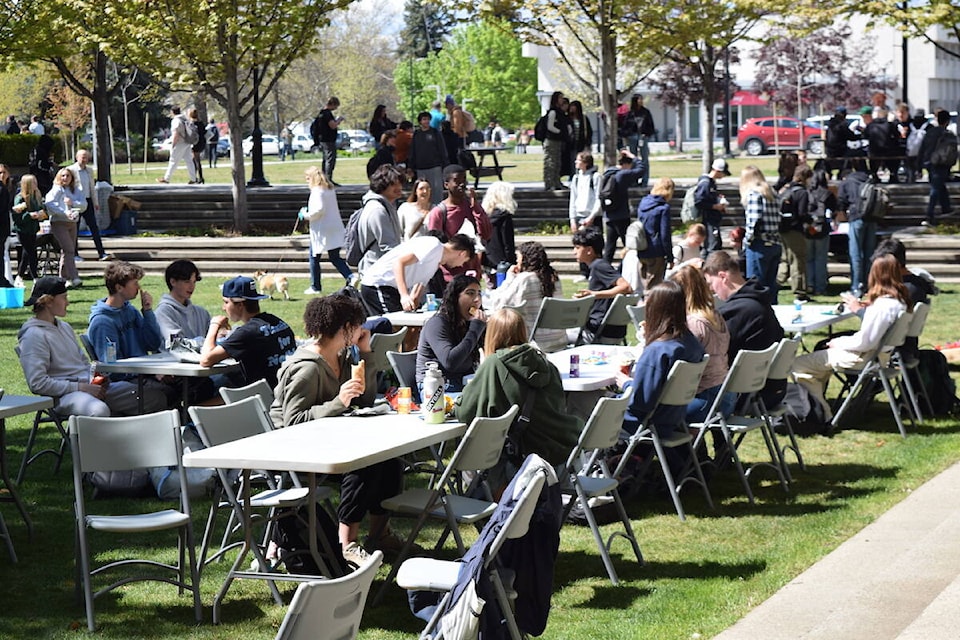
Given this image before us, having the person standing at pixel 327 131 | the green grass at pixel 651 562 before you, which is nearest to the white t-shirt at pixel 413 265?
the green grass at pixel 651 562

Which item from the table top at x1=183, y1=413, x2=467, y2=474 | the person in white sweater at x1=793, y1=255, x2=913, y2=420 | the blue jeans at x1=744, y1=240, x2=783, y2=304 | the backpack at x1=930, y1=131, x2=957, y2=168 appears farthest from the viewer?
the backpack at x1=930, y1=131, x2=957, y2=168

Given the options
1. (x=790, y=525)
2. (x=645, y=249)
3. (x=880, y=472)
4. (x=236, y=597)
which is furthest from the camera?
(x=645, y=249)

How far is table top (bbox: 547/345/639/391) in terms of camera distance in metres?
8.88

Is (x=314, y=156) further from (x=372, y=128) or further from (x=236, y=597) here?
(x=236, y=597)

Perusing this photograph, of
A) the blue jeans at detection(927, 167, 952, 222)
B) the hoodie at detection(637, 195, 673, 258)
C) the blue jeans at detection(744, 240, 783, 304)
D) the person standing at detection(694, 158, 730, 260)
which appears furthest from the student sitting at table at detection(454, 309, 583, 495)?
the blue jeans at detection(927, 167, 952, 222)

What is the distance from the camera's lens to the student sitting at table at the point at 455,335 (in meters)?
8.98

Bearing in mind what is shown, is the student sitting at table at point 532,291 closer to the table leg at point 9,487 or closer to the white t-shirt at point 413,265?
the white t-shirt at point 413,265

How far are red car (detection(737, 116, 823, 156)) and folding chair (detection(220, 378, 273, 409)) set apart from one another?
142 ft

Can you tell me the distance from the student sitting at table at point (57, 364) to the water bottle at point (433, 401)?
2.86m

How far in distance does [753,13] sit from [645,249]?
10.7 metres

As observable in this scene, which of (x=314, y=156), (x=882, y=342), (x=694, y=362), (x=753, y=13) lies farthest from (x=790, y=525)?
(x=314, y=156)

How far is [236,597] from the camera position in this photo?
6.96 metres

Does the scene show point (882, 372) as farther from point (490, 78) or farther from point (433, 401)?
point (490, 78)

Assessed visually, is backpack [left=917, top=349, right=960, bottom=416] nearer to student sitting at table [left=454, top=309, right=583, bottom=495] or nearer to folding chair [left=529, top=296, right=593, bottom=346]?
folding chair [left=529, top=296, right=593, bottom=346]
